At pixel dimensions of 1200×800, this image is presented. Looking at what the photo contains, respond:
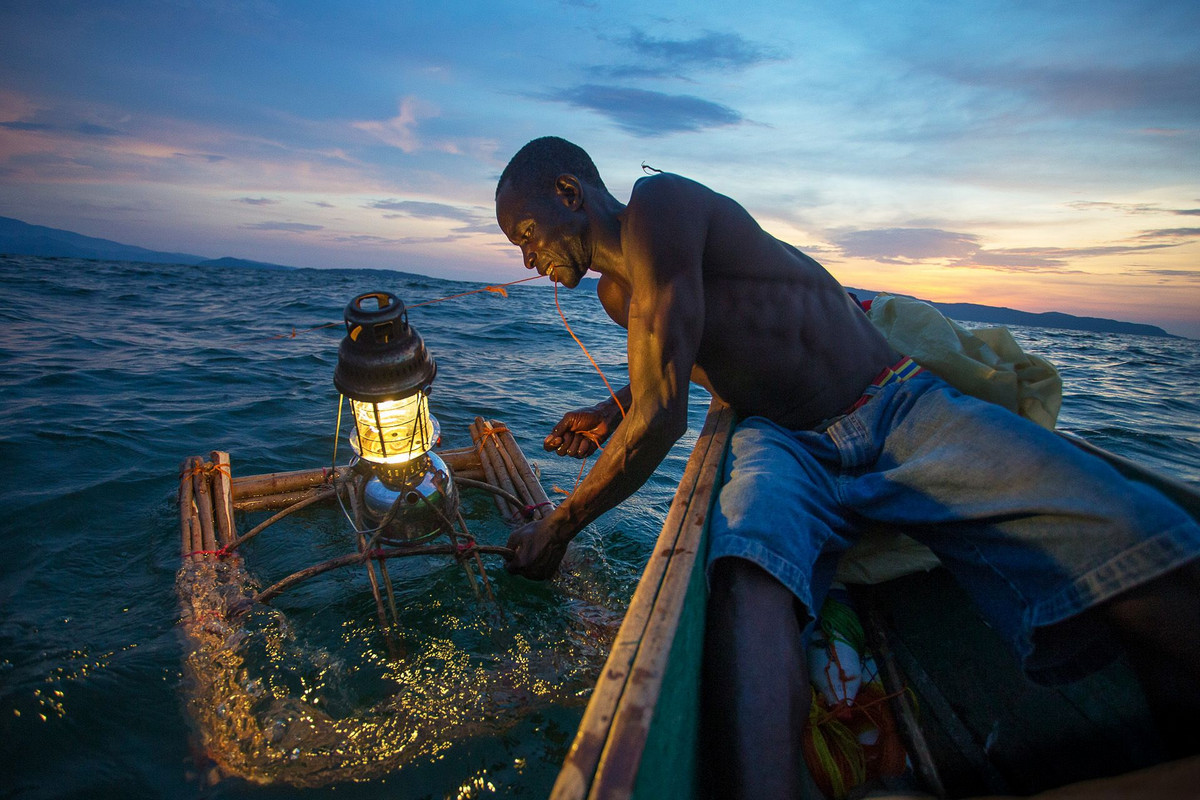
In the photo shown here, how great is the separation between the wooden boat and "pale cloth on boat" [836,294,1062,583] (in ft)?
0.94

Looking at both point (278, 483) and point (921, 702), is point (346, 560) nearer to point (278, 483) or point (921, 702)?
point (278, 483)

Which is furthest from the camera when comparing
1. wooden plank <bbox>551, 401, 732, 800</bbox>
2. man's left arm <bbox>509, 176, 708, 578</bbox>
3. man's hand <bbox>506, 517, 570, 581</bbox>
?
man's hand <bbox>506, 517, 570, 581</bbox>

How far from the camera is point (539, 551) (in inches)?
93.1

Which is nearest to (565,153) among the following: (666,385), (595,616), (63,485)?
(666,385)

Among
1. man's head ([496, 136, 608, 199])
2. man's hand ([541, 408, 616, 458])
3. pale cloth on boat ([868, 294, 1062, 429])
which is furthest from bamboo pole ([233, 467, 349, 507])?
pale cloth on boat ([868, 294, 1062, 429])

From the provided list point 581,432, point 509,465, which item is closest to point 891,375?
point 581,432

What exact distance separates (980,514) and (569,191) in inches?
79.9

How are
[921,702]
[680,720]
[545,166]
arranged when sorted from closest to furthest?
[680,720] → [921,702] → [545,166]

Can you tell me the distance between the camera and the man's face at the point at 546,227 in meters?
2.54

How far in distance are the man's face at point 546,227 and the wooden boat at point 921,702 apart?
3.47 ft

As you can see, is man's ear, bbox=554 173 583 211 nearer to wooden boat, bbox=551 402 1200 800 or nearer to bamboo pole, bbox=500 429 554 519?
wooden boat, bbox=551 402 1200 800

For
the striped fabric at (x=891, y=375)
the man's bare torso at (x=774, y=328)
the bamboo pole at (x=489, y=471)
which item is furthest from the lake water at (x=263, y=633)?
the striped fabric at (x=891, y=375)

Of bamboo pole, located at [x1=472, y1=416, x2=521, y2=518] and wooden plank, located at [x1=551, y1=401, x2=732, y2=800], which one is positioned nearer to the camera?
wooden plank, located at [x1=551, y1=401, x2=732, y2=800]

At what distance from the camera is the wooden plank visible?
937mm
